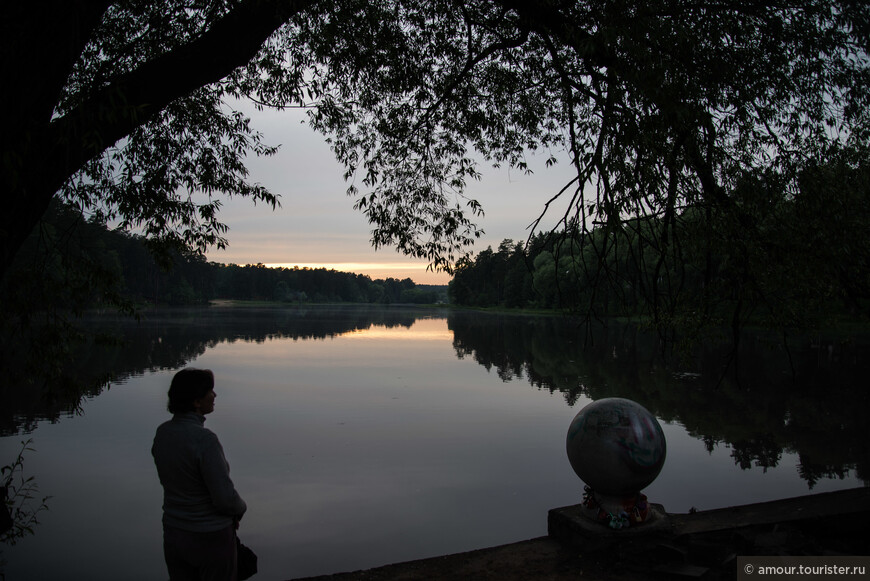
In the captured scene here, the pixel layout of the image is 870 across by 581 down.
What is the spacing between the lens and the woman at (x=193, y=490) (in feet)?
10.7

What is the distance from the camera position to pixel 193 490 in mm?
3307

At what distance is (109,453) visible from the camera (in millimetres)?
9898

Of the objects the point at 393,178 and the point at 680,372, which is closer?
the point at 393,178

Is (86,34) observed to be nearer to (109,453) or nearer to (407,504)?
(407,504)

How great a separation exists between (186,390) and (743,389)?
55.0 feet

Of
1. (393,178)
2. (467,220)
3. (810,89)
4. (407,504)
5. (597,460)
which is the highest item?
(810,89)

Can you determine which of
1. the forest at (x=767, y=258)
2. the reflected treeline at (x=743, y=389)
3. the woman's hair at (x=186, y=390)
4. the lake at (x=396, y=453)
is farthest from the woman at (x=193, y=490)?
the forest at (x=767, y=258)

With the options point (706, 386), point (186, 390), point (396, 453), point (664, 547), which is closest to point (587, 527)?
point (664, 547)

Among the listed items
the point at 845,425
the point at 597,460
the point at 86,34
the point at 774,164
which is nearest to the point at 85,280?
the point at 86,34

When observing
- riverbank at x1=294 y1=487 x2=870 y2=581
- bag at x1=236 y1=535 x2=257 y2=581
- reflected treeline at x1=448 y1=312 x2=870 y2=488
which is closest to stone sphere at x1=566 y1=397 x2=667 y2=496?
riverbank at x1=294 y1=487 x2=870 y2=581

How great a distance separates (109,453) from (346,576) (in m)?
6.66

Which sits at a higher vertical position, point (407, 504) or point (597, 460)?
point (597, 460)

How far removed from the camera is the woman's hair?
10.9 feet

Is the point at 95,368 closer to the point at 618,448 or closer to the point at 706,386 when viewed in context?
the point at 618,448
